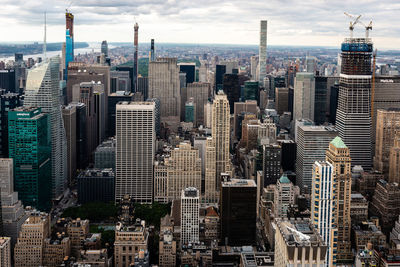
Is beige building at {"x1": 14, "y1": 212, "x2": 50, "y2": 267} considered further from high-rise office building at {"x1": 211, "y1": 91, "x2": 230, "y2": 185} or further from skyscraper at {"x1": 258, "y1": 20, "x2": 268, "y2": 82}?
skyscraper at {"x1": 258, "y1": 20, "x2": 268, "y2": 82}

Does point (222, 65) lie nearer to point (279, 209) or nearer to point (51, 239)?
point (279, 209)

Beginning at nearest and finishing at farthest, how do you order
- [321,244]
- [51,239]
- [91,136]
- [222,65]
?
[321,244], [51,239], [91,136], [222,65]

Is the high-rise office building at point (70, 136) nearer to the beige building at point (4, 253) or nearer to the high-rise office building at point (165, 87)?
the beige building at point (4, 253)

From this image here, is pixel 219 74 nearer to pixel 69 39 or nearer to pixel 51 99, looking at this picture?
pixel 69 39

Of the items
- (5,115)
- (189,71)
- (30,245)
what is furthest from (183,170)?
(189,71)

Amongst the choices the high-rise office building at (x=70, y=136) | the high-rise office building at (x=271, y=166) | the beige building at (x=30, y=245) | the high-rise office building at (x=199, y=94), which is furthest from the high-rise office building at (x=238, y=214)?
the high-rise office building at (x=199, y=94)

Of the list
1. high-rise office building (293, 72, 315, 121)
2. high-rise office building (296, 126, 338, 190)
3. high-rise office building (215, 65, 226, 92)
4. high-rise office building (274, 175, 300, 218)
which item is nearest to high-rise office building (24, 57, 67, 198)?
high-rise office building (274, 175, 300, 218)

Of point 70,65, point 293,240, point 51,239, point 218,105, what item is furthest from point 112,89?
point 293,240
